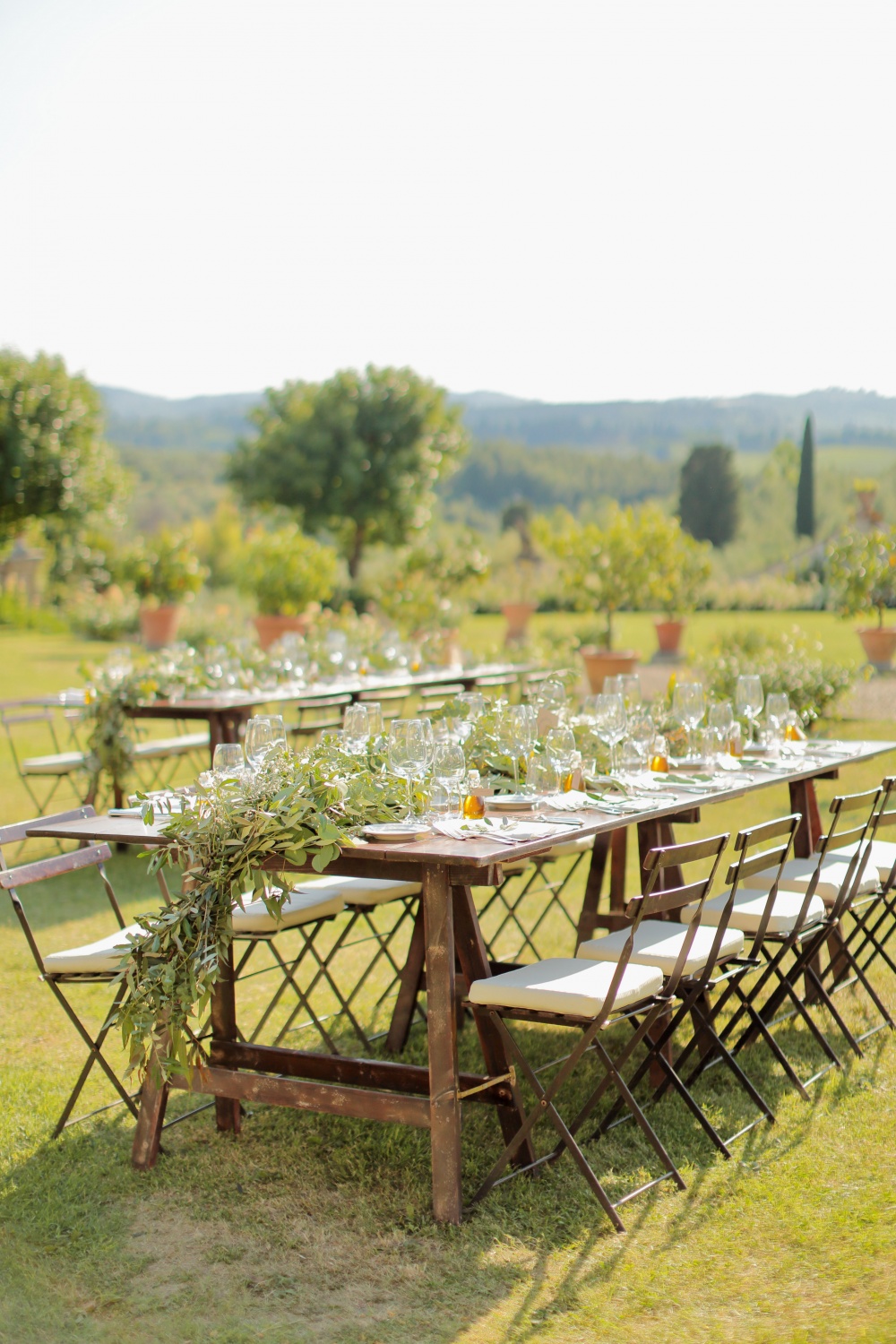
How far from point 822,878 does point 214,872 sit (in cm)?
215

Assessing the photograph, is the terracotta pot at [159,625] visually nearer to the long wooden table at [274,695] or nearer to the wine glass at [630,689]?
the long wooden table at [274,695]

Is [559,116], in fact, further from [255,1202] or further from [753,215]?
[255,1202]

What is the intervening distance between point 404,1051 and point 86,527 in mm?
21063

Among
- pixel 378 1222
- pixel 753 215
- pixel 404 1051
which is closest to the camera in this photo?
pixel 378 1222

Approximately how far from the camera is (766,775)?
4414mm

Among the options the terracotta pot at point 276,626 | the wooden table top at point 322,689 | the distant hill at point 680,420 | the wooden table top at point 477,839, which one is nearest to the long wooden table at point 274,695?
the wooden table top at point 322,689

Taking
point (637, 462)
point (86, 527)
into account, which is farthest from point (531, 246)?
point (86, 527)

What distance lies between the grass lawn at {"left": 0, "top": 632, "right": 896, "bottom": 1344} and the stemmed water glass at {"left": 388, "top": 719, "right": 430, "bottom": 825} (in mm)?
1014

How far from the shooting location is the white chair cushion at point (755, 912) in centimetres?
396

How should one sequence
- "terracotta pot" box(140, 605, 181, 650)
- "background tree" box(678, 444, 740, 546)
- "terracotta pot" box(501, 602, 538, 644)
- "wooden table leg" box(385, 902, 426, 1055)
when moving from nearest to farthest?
"wooden table leg" box(385, 902, 426, 1055), "terracotta pot" box(140, 605, 181, 650), "terracotta pot" box(501, 602, 538, 644), "background tree" box(678, 444, 740, 546)

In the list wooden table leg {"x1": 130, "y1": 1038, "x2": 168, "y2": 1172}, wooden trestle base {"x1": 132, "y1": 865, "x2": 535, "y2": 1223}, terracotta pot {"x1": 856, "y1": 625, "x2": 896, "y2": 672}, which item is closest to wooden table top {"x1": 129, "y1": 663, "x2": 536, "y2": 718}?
wooden trestle base {"x1": 132, "y1": 865, "x2": 535, "y2": 1223}

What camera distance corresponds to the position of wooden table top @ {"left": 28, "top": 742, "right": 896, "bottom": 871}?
3.08m

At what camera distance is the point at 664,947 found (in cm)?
361

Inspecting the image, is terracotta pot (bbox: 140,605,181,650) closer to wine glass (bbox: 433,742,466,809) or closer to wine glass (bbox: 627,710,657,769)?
wine glass (bbox: 627,710,657,769)
